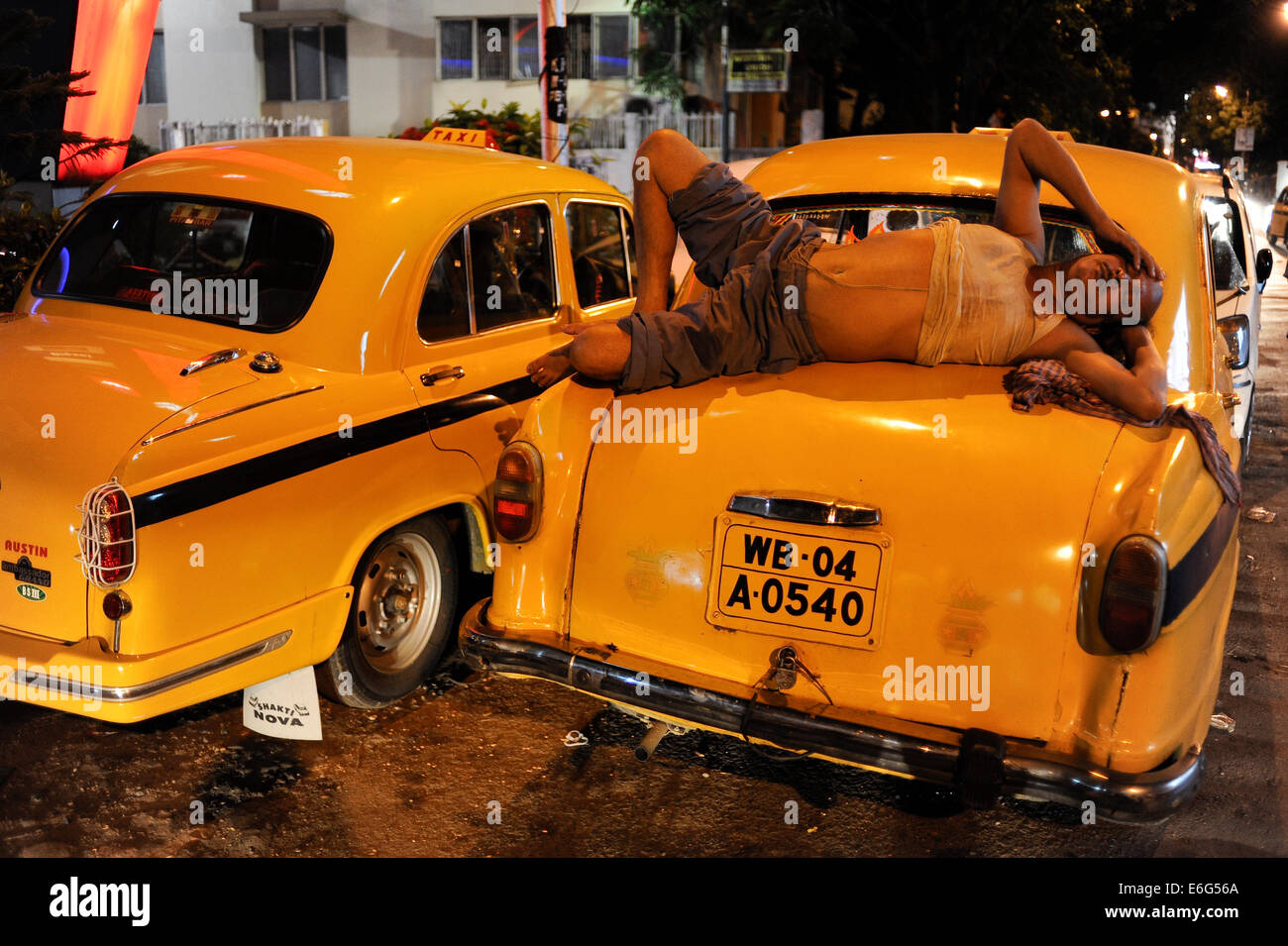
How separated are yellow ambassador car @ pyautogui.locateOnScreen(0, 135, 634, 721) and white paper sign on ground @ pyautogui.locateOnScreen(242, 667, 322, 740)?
14cm

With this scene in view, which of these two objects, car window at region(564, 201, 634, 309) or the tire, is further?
car window at region(564, 201, 634, 309)

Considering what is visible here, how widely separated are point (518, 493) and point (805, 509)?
87 centimetres

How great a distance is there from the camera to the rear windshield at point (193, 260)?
4137 millimetres

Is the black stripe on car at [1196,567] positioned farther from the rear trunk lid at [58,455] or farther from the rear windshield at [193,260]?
the rear windshield at [193,260]

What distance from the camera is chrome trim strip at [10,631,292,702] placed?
3.12 meters

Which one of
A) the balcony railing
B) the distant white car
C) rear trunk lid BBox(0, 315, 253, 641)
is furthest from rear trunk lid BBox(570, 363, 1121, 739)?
the balcony railing

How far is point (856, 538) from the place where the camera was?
290 centimetres

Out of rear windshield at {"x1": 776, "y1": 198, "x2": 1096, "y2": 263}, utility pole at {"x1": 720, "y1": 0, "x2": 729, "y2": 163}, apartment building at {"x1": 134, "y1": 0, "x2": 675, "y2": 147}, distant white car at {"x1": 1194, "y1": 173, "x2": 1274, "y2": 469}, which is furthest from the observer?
apartment building at {"x1": 134, "y1": 0, "x2": 675, "y2": 147}

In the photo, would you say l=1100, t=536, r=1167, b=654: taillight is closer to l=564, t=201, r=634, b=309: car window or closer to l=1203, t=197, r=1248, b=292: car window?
l=564, t=201, r=634, b=309: car window

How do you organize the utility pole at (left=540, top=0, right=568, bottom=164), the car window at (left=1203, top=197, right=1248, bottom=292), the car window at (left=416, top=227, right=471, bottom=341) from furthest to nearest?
the utility pole at (left=540, top=0, right=568, bottom=164) < the car window at (left=1203, top=197, right=1248, bottom=292) < the car window at (left=416, top=227, right=471, bottom=341)

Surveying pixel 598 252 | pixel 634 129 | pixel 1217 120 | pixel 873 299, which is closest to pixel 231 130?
Answer: pixel 634 129

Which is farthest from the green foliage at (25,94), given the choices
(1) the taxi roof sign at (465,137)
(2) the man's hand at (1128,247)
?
(2) the man's hand at (1128,247)

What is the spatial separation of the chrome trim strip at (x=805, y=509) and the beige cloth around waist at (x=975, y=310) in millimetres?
619
